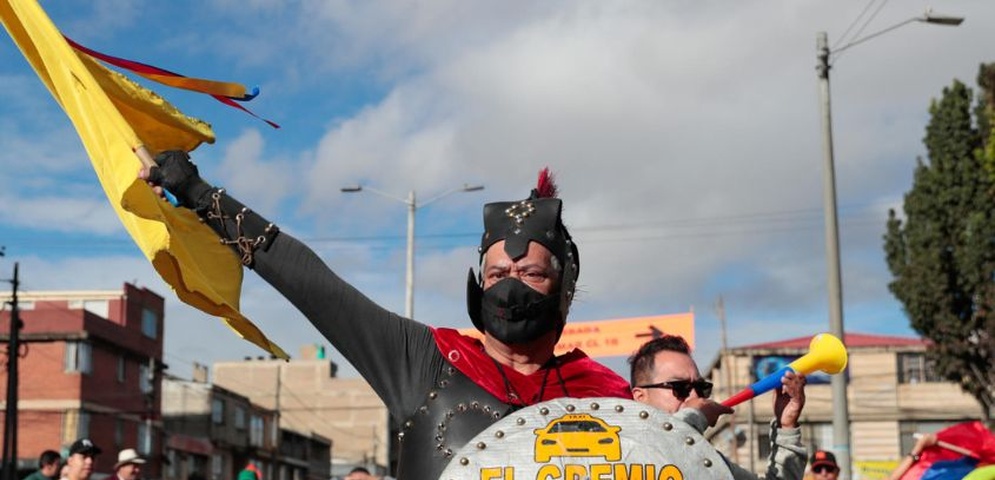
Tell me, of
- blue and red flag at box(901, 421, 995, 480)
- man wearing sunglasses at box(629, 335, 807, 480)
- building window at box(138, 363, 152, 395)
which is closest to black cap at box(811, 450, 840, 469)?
blue and red flag at box(901, 421, 995, 480)

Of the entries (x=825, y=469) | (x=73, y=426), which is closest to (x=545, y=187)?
(x=825, y=469)

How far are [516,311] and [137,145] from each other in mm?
1102

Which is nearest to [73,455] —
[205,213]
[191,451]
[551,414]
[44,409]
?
[205,213]

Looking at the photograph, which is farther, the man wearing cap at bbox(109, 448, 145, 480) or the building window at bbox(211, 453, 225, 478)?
the building window at bbox(211, 453, 225, 478)

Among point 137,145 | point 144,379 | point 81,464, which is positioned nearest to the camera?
point 137,145

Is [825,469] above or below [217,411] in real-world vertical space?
below

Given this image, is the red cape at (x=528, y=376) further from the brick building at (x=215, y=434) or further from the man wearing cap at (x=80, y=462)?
the brick building at (x=215, y=434)

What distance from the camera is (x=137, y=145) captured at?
3.45m

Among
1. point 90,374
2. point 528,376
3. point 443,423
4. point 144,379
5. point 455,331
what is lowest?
point 443,423

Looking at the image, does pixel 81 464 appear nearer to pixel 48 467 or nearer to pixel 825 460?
pixel 48 467

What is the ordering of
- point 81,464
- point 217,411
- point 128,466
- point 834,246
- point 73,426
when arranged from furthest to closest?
1. point 217,411
2. point 73,426
3. point 834,246
4. point 128,466
5. point 81,464

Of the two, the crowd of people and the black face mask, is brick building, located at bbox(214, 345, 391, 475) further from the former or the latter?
the black face mask

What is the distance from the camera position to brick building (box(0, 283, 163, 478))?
42.4m

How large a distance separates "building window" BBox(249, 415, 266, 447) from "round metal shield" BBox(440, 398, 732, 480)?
2401 inches
